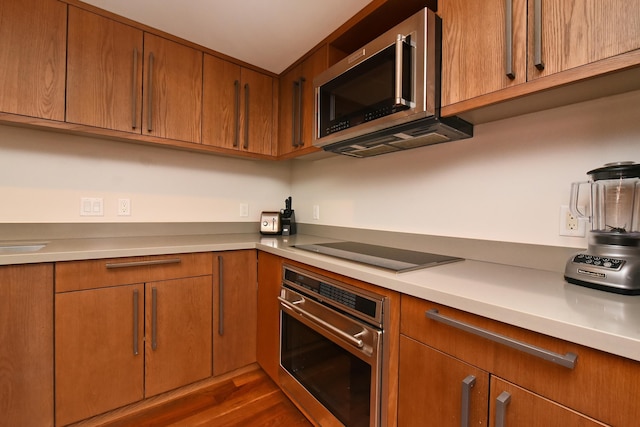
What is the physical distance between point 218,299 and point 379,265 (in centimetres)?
106

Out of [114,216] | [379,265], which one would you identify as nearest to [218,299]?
[114,216]

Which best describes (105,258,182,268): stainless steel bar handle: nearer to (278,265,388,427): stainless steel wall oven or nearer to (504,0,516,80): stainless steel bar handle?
(278,265,388,427): stainless steel wall oven

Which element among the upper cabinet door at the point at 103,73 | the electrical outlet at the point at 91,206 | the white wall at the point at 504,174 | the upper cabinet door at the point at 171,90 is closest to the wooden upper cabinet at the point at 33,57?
the upper cabinet door at the point at 103,73

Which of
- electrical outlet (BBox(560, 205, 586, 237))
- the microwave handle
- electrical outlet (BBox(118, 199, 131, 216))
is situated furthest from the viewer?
electrical outlet (BBox(118, 199, 131, 216))

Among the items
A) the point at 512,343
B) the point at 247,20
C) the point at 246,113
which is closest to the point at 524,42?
the point at 512,343

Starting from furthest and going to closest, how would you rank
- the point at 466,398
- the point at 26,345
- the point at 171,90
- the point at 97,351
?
the point at 171,90
the point at 97,351
the point at 26,345
the point at 466,398

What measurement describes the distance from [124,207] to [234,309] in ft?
3.18

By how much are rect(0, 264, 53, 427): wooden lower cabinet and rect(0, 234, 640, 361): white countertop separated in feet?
0.32

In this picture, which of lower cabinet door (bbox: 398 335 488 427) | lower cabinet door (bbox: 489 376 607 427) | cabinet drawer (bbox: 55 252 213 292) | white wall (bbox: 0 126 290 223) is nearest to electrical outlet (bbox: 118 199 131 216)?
white wall (bbox: 0 126 290 223)

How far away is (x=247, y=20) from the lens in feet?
4.87

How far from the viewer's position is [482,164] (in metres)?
1.21

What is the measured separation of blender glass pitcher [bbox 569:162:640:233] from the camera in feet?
2.79

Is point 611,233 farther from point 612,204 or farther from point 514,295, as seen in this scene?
point 514,295

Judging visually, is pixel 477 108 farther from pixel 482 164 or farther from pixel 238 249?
pixel 238 249
